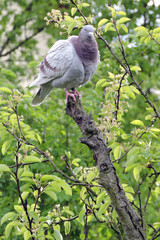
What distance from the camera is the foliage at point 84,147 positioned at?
9.75 ft

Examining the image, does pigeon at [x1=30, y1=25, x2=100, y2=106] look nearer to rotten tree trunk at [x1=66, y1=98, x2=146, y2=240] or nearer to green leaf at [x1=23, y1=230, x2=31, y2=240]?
rotten tree trunk at [x1=66, y1=98, x2=146, y2=240]

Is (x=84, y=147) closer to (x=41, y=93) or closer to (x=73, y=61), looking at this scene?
(x=41, y=93)

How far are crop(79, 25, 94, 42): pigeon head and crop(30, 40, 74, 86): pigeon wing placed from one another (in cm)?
22

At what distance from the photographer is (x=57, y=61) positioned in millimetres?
4113

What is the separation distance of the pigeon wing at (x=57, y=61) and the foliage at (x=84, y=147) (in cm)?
16

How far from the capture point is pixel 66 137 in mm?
5621

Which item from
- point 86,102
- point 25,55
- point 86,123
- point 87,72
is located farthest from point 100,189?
point 25,55

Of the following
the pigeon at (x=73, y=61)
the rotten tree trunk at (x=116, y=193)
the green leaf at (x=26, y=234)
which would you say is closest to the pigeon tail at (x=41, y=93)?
the pigeon at (x=73, y=61)

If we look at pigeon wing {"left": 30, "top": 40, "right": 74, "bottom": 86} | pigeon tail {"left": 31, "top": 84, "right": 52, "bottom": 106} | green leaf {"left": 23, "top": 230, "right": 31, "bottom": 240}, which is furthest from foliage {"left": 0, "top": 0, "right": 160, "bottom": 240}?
pigeon tail {"left": 31, "top": 84, "right": 52, "bottom": 106}

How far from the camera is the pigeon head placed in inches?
143

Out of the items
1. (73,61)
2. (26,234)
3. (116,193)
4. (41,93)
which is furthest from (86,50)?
(26,234)

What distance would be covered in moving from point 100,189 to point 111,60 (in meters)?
2.51

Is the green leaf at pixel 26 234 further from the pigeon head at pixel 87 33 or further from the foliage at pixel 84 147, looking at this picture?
the pigeon head at pixel 87 33

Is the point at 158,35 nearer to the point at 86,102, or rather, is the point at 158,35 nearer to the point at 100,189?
the point at 100,189
